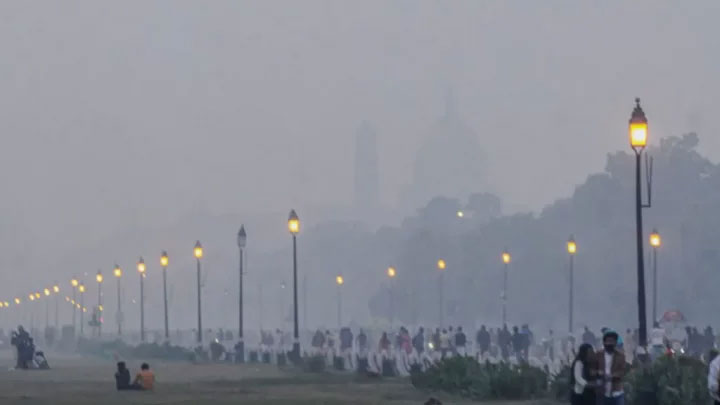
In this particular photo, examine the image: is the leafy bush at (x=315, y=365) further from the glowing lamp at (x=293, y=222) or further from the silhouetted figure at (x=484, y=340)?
the silhouetted figure at (x=484, y=340)

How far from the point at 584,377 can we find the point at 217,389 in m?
20.6

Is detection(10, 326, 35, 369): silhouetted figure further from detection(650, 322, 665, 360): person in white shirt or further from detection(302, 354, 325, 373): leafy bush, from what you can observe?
detection(650, 322, 665, 360): person in white shirt

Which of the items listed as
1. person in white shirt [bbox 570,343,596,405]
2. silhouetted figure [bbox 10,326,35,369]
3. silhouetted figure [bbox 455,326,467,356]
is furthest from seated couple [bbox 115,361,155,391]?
silhouetted figure [bbox 455,326,467,356]

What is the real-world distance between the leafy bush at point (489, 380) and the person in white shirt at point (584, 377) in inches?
525

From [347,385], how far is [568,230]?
350ft

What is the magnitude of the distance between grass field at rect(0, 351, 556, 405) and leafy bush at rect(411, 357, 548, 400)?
63 centimetres

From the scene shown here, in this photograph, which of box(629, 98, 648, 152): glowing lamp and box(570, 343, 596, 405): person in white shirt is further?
box(629, 98, 648, 152): glowing lamp

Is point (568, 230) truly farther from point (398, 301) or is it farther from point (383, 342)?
point (383, 342)

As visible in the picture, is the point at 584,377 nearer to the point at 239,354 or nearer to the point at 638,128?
the point at 638,128

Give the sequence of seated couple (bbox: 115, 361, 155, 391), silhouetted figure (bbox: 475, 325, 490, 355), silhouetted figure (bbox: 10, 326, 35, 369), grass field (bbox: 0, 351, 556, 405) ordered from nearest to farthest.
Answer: grass field (bbox: 0, 351, 556, 405) < seated couple (bbox: 115, 361, 155, 391) < silhouetted figure (bbox: 10, 326, 35, 369) < silhouetted figure (bbox: 475, 325, 490, 355)

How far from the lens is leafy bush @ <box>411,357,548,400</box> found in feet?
125

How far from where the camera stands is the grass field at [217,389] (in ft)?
126

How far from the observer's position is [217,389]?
44.2 m

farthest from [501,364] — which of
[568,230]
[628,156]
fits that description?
[568,230]
